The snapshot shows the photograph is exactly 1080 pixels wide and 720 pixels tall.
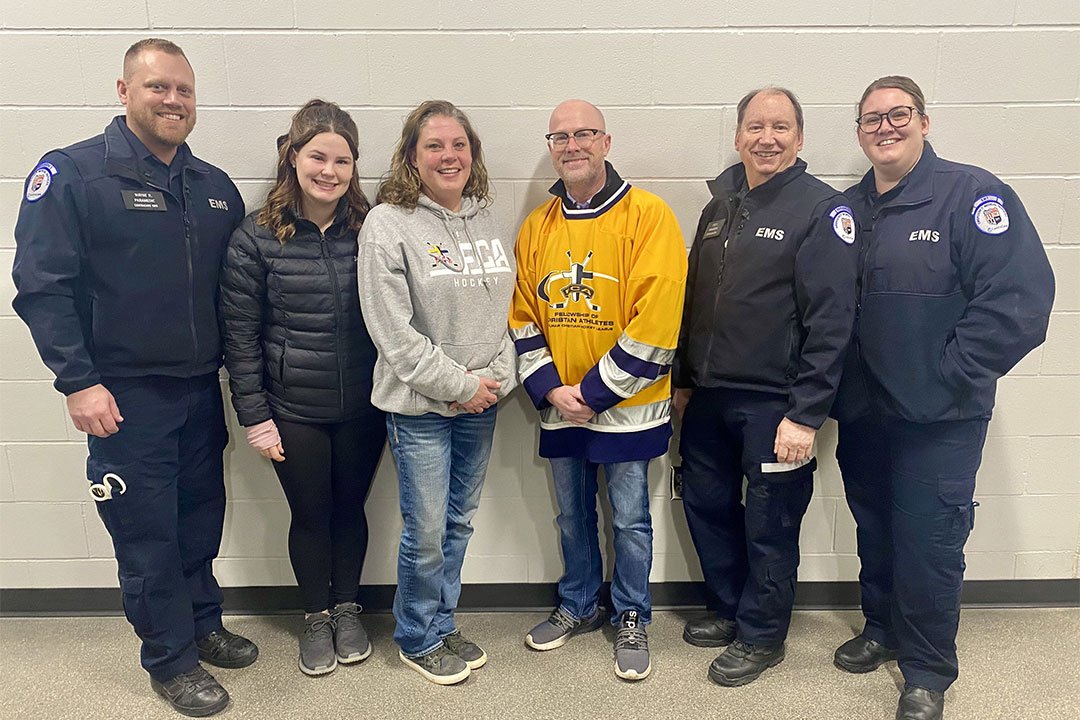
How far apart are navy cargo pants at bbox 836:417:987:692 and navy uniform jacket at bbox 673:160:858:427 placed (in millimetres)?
253

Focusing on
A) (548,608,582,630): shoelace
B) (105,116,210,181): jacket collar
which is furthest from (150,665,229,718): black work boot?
(105,116,210,181): jacket collar

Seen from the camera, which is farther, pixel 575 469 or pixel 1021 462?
pixel 1021 462

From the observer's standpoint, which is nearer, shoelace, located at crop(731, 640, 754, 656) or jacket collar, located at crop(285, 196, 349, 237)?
jacket collar, located at crop(285, 196, 349, 237)

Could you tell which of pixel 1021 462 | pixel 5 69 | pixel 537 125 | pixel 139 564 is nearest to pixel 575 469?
pixel 537 125

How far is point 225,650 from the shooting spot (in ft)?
7.48

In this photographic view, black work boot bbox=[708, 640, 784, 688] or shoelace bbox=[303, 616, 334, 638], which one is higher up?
shoelace bbox=[303, 616, 334, 638]

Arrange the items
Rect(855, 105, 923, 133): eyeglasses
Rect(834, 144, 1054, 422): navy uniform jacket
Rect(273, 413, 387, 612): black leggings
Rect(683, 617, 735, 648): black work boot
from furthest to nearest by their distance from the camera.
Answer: Rect(683, 617, 735, 648): black work boot
Rect(273, 413, 387, 612): black leggings
Rect(855, 105, 923, 133): eyeglasses
Rect(834, 144, 1054, 422): navy uniform jacket

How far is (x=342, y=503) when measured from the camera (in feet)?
7.36

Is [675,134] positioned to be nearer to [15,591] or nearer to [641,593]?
[641,593]

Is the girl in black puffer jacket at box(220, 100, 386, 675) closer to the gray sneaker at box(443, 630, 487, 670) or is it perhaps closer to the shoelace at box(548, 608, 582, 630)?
the gray sneaker at box(443, 630, 487, 670)

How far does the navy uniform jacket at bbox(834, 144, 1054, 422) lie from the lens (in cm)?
179

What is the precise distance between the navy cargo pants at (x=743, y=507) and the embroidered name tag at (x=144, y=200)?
1.60m

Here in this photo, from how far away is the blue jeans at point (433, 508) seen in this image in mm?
2070

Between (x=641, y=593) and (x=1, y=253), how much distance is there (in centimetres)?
230
